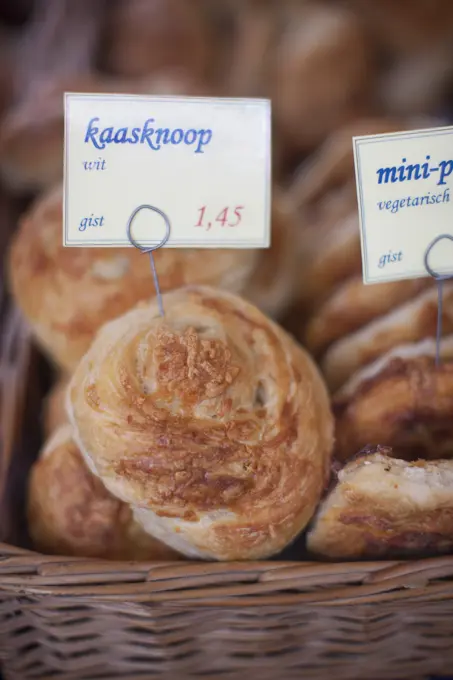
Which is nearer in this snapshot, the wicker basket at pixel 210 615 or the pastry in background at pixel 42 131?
the wicker basket at pixel 210 615

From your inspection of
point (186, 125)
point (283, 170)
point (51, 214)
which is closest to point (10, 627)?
point (51, 214)

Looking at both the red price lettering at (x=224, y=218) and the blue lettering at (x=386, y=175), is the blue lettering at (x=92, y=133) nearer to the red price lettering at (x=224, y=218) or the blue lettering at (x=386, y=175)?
the red price lettering at (x=224, y=218)

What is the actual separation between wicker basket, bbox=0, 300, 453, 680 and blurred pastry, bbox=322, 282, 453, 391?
368 mm

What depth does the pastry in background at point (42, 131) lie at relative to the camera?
4.93 feet

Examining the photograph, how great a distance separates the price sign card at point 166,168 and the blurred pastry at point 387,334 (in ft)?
1.05

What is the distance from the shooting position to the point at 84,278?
1.16m

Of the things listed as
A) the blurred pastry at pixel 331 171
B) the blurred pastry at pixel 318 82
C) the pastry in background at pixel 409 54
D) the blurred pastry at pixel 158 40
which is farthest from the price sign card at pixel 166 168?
the pastry in background at pixel 409 54

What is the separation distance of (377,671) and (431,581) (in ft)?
1.09

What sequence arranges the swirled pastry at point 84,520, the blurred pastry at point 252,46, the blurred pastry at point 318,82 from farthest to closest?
1. the blurred pastry at point 252,46
2. the blurred pastry at point 318,82
3. the swirled pastry at point 84,520

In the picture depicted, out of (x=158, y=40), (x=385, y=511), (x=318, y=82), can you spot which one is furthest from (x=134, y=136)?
(x=158, y=40)

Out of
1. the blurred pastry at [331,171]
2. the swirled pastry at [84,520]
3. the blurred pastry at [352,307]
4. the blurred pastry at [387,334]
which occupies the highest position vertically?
the blurred pastry at [331,171]

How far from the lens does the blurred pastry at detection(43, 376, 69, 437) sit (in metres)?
1.20

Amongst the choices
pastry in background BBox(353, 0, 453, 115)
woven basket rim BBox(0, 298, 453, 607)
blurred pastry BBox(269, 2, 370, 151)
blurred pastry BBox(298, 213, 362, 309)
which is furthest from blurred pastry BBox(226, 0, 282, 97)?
woven basket rim BBox(0, 298, 453, 607)

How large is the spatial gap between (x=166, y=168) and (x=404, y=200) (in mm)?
356
